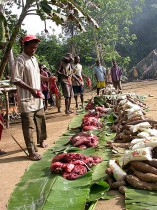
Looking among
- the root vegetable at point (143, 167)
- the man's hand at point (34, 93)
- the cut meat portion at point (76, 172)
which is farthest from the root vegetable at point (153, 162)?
the man's hand at point (34, 93)

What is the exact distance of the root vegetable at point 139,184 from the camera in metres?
3.54

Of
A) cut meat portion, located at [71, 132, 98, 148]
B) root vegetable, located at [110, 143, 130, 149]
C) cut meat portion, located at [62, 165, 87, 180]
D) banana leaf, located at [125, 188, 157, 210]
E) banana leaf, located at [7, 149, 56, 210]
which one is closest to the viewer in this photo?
banana leaf, located at [125, 188, 157, 210]

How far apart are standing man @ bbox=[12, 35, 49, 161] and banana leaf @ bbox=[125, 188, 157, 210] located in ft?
7.25

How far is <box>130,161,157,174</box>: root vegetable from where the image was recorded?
3.76 m

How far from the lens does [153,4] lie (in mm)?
34188

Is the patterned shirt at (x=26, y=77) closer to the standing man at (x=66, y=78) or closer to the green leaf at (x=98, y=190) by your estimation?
the green leaf at (x=98, y=190)

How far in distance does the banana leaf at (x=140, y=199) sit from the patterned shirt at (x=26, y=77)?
8.64 feet

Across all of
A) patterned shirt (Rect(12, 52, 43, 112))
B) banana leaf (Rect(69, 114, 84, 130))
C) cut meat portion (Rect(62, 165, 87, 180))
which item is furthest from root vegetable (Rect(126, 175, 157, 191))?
banana leaf (Rect(69, 114, 84, 130))

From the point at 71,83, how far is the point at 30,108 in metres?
5.49

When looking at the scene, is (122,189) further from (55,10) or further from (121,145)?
(55,10)

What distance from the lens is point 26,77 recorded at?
552 cm

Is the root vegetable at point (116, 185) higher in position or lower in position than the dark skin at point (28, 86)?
lower

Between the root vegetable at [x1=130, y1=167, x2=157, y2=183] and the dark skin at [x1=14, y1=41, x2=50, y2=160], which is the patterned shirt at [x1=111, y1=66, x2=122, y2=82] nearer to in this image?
the dark skin at [x1=14, y1=41, x2=50, y2=160]

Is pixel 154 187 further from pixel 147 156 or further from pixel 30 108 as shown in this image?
pixel 30 108
